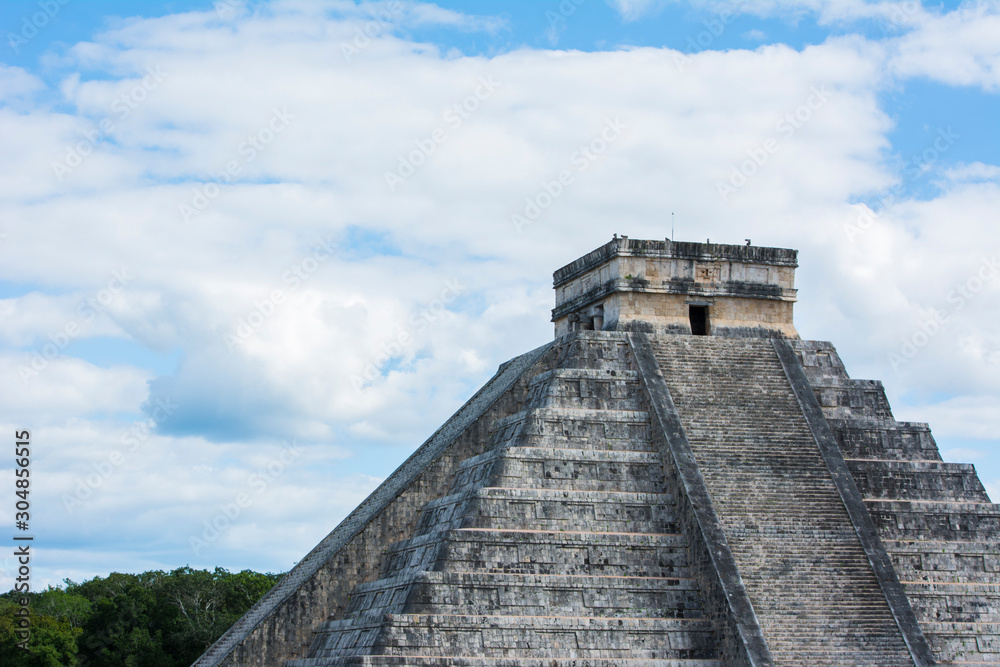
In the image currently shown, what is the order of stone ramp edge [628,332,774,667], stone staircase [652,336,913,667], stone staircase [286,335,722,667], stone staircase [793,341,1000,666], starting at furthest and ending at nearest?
stone staircase [793,341,1000,666]
stone staircase [652,336,913,667]
stone staircase [286,335,722,667]
stone ramp edge [628,332,774,667]

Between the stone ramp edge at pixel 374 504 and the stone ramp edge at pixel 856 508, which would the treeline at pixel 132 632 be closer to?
the stone ramp edge at pixel 374 504

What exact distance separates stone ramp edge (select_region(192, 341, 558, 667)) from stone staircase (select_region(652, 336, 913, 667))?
3311mm

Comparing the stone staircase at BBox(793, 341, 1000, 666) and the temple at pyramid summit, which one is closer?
the temple at pyramid summit

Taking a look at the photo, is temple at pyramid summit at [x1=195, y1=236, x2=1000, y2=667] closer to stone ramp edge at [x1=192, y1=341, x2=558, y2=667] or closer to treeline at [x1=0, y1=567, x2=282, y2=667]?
stone ramp edge at [x1=192, y1=341, x2=558, y2=667]

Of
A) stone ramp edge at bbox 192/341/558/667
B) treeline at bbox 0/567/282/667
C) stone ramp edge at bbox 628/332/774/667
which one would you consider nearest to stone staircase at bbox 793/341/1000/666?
stone ramp edge at bbox 628/332/774/667

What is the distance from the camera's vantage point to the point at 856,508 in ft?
69.3

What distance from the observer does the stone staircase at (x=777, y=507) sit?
62.6 ft

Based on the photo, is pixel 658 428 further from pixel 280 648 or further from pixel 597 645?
pixel 280 648

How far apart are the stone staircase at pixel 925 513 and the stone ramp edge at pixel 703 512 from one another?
321 centimetres

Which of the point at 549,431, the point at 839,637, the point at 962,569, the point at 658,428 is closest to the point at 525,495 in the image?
the point at 549,431

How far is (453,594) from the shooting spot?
62.2 feet

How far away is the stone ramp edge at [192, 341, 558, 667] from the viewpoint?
2272 cm

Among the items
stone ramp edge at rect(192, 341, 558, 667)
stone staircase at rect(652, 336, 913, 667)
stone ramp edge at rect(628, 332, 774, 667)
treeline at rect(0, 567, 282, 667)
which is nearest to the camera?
stone ramp edge at rect(628, 332, 774, 667)

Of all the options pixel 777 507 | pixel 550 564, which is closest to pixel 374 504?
pixel 550 564
